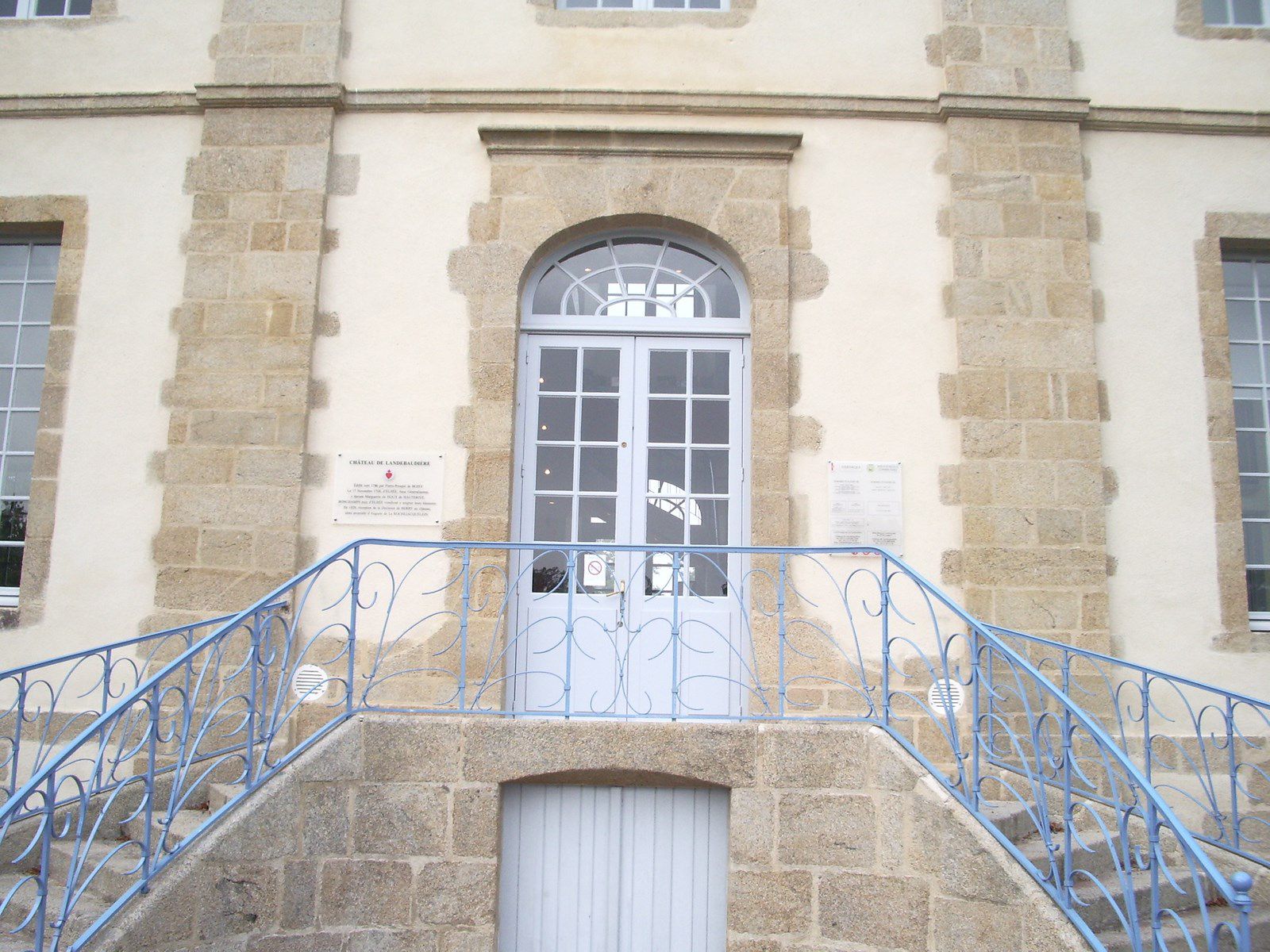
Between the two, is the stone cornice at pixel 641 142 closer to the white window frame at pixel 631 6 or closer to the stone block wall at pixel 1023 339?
the white window frame at pixel 631 6

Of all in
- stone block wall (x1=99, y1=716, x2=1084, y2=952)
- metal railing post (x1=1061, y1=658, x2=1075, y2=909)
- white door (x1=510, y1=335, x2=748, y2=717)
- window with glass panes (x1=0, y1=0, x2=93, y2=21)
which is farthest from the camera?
window with glass panes (x1=0, y1=0, x2=93, y2=21)

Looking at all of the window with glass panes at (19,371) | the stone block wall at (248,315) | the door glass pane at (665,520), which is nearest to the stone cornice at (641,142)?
the stone block wall at (248,315)

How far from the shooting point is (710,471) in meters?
5.36

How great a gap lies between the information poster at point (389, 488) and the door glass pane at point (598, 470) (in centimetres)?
73

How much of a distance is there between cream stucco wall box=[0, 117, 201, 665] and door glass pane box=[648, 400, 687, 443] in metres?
2.52

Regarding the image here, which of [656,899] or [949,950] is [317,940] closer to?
[656,899]

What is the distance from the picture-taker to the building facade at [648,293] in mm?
5121

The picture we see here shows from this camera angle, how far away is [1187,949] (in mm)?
3539

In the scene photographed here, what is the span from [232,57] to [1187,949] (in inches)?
237

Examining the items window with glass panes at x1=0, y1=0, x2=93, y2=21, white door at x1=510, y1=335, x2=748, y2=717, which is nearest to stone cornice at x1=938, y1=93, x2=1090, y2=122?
white door at x1=510, y1=335, x2=748, y2=717

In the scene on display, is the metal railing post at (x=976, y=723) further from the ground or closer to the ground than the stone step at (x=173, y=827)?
further from the ground

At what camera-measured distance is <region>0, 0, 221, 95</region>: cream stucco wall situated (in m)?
5.61

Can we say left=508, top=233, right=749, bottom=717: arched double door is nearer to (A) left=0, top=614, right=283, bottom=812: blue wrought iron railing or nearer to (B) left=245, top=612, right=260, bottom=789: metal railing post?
(B) left=245, top=612, right=260, bottom=789: metal railing post

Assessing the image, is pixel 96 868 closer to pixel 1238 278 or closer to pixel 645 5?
pixel 645 5
